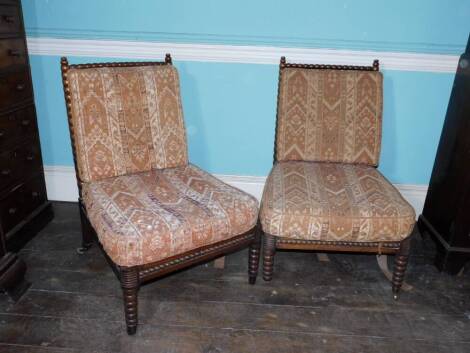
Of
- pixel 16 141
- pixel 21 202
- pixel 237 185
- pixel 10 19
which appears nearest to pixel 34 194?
pixel 21 202

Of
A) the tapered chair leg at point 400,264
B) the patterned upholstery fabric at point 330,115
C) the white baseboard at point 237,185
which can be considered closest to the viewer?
the tapered chair leg at point 400,264

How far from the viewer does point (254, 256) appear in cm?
209

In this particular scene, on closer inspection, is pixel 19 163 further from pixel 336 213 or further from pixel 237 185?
pixel 336 213

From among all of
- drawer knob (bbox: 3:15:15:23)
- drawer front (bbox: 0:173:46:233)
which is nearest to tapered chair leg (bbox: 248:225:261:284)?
drawer front (bbox: 0:173:46:233)

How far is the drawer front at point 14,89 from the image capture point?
2145 mm

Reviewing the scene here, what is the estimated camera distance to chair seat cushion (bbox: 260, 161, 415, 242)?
189 cm

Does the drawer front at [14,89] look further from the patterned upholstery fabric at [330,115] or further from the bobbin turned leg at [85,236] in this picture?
the patterned upholstery fabric at [330,115]

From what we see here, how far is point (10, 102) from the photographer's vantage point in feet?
7.25

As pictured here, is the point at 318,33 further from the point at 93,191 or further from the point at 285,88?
the point at 93,191

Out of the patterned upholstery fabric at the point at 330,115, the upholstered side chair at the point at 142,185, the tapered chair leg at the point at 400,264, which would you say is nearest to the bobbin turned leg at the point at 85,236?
the upholstered side chair at the point at 142,185

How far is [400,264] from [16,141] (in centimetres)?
220

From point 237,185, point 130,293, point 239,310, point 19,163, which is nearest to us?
point 130,293

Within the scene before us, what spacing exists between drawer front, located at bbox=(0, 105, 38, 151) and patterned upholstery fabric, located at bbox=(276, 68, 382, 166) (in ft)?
4.89

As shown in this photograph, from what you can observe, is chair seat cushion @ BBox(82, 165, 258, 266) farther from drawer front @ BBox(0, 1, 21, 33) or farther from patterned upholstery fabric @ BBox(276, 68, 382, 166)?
drawer front @ BBox(0, 1, 21, 33)
